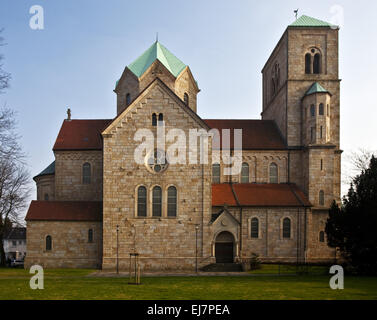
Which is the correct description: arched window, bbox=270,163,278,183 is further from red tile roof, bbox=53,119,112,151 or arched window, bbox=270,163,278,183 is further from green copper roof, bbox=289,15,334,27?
red tile roof, bbox=53,119,112,151

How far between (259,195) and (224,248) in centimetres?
738

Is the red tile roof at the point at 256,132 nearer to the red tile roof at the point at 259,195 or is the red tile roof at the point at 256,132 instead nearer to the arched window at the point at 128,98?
the red tile roof at the point at 259,195

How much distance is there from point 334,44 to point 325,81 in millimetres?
4637

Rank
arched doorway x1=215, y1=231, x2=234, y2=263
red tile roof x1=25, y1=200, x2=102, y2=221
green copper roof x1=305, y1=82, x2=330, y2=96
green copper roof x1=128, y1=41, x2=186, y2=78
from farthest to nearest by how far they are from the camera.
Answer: green copper roof x1=128, y1=41, x2=186, y2=78 → green copper roof x1=305, y1=82, x2=330, y2=96 → arched doorway x1=215, y1=231, x2=234, y2=263 → red tile roof x1=25, y1=200, x2=102, y2=221

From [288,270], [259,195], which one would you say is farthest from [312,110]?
[288,270]

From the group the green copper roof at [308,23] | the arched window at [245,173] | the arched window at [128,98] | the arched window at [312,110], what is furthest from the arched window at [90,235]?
the green copper roof at [308,23]

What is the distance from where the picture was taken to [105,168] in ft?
123

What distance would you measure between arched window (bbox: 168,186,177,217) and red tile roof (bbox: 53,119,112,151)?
36.5ft

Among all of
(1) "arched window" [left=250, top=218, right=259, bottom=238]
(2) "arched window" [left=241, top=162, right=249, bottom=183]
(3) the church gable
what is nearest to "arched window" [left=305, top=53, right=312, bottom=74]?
(2) "arched window" [left=241, top=162, right=249, bottom=183]

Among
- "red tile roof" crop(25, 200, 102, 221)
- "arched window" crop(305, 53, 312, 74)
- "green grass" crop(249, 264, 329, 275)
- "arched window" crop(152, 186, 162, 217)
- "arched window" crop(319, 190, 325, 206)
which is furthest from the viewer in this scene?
"arched window" crop(305, 53, 312, 74)

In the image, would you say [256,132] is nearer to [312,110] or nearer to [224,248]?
[312,110]

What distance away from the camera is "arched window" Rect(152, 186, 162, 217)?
3759 cm

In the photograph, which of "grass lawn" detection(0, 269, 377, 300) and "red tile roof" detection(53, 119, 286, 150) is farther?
"red tile roof" detection(53, 119, 286, 150)
